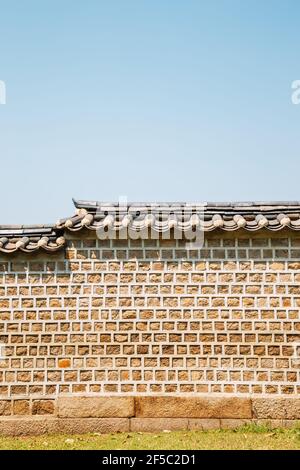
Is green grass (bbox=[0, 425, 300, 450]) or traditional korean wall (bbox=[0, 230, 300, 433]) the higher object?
traditional korean wall (bbox=[0, 230, 300, 433])

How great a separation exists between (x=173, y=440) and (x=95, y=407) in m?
1.32

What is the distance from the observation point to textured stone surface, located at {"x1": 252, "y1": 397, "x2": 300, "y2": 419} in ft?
26.9

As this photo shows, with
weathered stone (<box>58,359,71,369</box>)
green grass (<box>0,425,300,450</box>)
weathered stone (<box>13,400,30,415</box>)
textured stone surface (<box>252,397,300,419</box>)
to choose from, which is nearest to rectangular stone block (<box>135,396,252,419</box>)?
textured stone surface (<box>252,397,300,419</box>)

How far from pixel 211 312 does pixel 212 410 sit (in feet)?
4.43

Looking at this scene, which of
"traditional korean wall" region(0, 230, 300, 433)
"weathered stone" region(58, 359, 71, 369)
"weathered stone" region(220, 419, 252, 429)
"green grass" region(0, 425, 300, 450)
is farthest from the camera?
"weathered stone" region(58, 359, 71, 369)

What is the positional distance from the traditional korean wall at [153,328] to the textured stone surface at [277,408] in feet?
0.05

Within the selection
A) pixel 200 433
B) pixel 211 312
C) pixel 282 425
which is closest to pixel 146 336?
pixel 211 312

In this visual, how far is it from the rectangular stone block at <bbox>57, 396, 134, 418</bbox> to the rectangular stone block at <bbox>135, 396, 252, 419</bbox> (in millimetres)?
169

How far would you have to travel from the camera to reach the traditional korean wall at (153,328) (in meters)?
8.31

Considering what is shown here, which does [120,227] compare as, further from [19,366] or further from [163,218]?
[19,366]

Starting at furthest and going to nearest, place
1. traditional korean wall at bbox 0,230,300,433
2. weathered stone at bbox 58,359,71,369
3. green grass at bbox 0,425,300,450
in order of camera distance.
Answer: weathered stone at bbox 58,359,71,369, traditional korean wall at bbox 0,230,300,433, green grass at bbox 0,425,300,450

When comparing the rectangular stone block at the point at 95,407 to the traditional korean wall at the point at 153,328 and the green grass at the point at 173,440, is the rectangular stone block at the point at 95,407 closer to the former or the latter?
the traditional korean wall at the point at 153,328

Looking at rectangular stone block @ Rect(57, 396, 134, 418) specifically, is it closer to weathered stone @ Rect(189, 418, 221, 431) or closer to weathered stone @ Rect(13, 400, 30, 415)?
weathered stone @ Rect(13, 400, 30, 415)

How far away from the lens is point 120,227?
8.55m
